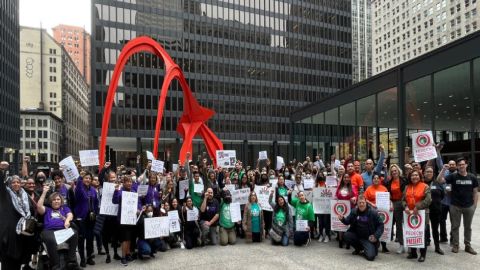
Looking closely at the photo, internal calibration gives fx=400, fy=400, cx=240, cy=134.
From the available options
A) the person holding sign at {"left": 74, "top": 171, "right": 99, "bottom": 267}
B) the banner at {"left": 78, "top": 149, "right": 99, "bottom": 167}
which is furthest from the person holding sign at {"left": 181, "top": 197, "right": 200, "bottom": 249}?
the banner at {"left": 78, "top": 149, "right": 99, "bottom": 167}

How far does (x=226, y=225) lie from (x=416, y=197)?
4639mm

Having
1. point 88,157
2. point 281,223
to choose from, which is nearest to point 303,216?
point 281,223

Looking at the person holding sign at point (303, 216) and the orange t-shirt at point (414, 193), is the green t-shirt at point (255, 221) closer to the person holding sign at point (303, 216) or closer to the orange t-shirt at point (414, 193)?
the person holding sign at point (303, 216)

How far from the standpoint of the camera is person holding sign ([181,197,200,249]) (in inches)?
396

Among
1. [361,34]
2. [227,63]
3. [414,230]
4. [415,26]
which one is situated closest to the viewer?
[414,230]

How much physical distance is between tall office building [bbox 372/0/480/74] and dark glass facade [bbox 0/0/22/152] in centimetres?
8913

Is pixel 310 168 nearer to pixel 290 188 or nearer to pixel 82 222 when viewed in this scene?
pixel 290 188

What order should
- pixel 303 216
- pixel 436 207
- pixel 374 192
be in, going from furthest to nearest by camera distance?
pixel 303 216 → pixel 374 192 → pixel 436 207

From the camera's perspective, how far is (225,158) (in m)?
14.4

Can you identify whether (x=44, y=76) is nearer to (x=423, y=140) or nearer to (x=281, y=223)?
(x=281, y=223)

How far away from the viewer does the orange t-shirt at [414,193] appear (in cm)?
862

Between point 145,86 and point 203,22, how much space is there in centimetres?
1650

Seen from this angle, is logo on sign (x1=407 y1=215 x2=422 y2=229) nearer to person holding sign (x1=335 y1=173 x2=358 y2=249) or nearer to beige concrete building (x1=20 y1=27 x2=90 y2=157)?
person holding sign (x1=335 y1=173 x2=358 y2=249)

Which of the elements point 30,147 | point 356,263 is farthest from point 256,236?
point 30,147
